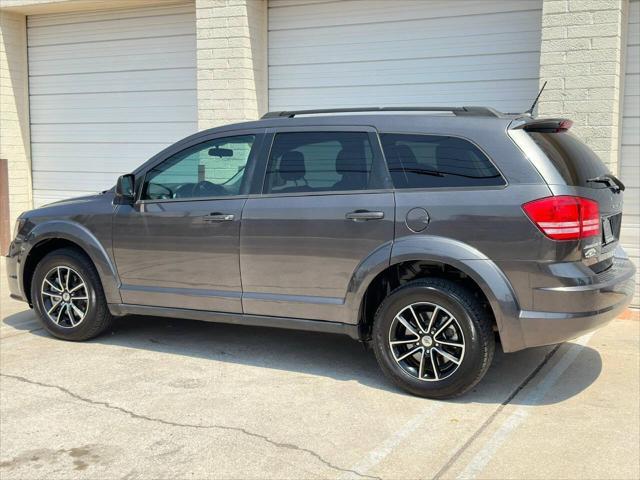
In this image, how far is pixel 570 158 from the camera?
4613 millimetres

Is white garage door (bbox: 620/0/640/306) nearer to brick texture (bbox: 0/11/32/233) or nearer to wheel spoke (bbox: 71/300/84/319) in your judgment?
wheel spoke (bbox: 71/300/84/319)

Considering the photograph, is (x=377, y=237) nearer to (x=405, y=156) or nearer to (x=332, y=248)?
(x=332, y=248)

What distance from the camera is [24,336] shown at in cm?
626

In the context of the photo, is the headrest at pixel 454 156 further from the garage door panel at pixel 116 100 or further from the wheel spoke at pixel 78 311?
the garage door panel at pixel 116 100

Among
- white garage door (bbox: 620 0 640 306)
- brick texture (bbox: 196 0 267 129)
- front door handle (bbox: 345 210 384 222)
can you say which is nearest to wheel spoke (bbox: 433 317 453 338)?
front door handle (bbox: 345 210 384 222)

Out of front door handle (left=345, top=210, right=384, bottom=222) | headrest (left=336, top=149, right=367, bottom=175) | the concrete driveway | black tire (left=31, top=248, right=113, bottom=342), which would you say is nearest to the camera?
the concrete driveway

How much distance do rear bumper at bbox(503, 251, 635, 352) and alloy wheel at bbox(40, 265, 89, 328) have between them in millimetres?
3452

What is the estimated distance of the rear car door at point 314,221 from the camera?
4.80 metres

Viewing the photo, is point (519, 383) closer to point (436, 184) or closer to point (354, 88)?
point (436, 184)

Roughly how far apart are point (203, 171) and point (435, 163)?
1837 millimetres

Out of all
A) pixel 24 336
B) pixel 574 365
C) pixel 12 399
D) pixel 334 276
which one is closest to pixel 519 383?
pixel 574 365

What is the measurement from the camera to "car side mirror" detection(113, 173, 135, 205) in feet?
18.4

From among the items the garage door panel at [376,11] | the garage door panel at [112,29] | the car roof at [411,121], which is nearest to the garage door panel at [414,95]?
the garage door panel at [376,11]

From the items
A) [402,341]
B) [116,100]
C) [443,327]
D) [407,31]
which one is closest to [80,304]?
[402,341]
